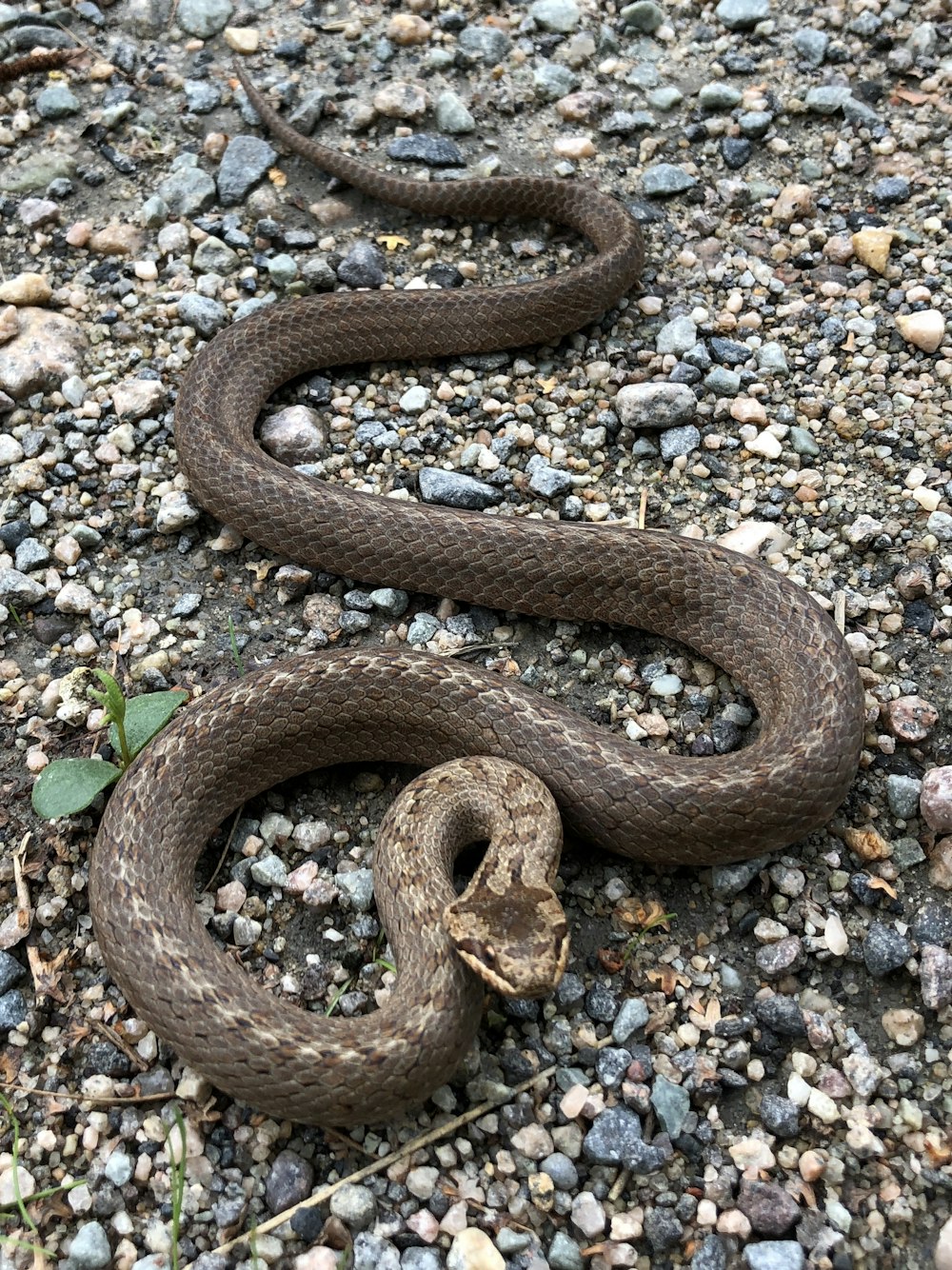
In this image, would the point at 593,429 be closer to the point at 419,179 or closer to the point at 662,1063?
the point at 419,179

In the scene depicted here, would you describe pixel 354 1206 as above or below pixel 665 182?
below

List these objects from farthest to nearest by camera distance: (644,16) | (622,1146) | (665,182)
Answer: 1. (644,16)
2. (665,182)
3. (622,1146)

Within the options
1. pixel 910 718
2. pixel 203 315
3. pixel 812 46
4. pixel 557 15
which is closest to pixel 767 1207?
pixel 910 718

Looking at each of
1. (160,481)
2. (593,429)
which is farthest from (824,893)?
(160,481)

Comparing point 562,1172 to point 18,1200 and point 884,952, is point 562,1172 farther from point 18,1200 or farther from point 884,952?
point 18,1200

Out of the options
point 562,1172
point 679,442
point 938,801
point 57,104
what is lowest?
point 562,1172

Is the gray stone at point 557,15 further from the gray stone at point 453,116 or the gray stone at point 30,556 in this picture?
the gray stone at point 30,556
